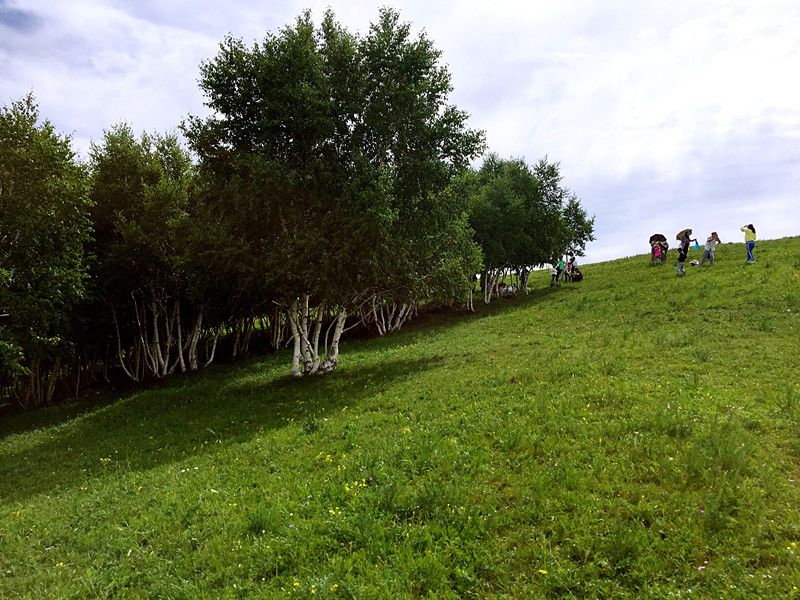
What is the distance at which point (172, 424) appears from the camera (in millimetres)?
20016

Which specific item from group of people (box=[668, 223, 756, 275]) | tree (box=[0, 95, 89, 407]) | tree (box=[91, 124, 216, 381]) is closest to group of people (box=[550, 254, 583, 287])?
group of people (box=[668, 223, 756, 275])

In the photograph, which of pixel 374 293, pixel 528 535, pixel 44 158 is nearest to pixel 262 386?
pixel 374 293

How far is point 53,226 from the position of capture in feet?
80.3

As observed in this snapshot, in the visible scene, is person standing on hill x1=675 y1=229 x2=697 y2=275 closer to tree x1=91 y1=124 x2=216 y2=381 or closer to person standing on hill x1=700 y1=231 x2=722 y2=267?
person standing on hill x1=700 y1=231 x2=722 y2=267

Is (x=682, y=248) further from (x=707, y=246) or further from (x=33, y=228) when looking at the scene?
(x=33, y=228)

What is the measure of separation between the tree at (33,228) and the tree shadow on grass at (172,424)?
16.6ft

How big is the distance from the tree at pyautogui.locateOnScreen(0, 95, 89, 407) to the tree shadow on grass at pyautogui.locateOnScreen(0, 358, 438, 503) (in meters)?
5.06

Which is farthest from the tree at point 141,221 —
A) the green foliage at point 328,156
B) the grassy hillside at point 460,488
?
the grassy hillside at point 460,488

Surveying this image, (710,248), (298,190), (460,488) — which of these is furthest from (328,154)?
(710,248)

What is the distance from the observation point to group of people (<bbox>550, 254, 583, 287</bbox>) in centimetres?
4979

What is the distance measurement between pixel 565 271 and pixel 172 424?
44.4m

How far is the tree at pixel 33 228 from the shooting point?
76.1 feet

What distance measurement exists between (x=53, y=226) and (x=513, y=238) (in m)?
38.2

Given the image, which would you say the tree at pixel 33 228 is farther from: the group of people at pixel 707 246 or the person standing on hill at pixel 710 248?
the person standing on hill at pixel 710 248
